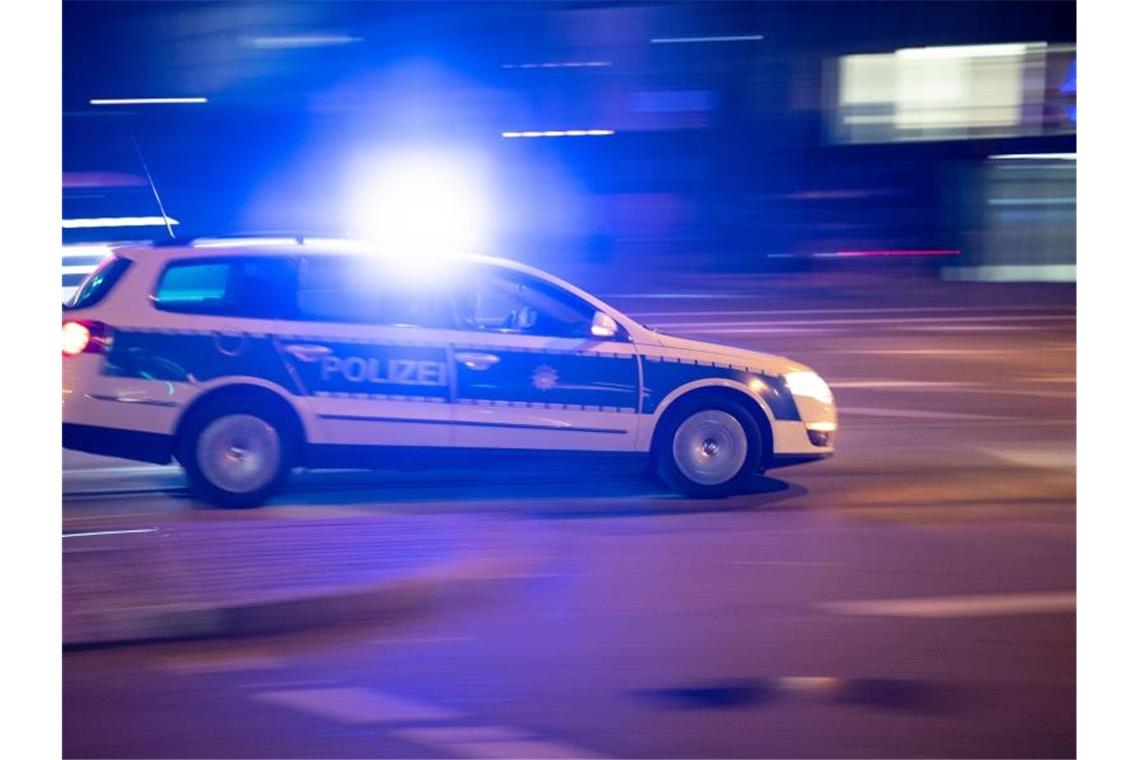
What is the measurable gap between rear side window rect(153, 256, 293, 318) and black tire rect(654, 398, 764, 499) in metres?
2.38

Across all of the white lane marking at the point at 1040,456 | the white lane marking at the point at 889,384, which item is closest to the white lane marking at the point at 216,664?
the white lane marking at the point at 1040,456

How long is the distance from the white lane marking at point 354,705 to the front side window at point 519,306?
3.49 meters

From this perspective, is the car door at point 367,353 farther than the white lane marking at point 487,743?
Yes

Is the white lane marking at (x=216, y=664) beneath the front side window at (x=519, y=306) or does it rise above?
beneath

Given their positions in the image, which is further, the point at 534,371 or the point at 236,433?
the point at 534,371

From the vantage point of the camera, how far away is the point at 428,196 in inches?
1389

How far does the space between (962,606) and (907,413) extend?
6289 millimetres

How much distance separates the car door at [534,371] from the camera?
783 centimetres

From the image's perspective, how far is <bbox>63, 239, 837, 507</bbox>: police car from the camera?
757cm

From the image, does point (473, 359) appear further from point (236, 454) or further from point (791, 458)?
point (791, 458)

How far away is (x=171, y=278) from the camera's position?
7.64 m

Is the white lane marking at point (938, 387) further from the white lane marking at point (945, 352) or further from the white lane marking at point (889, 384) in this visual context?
the white lane marking at point (945, 352)

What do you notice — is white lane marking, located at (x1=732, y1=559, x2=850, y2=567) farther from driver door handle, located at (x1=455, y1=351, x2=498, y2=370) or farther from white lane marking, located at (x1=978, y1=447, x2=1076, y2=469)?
white lane marking, located at (x1=978, y1=447, x2=1076, y2=469)

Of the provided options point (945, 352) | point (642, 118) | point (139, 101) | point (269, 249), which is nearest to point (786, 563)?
point (269, 249)
